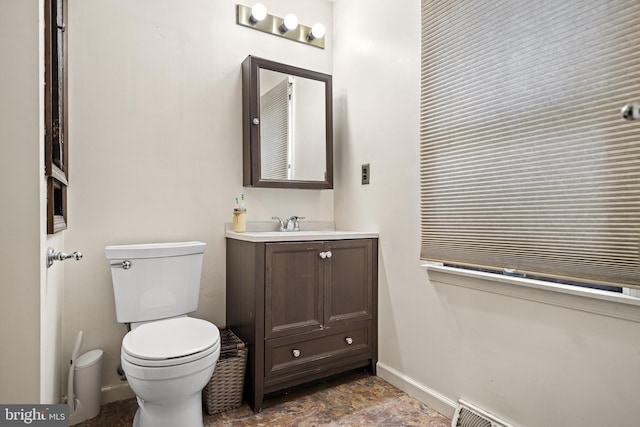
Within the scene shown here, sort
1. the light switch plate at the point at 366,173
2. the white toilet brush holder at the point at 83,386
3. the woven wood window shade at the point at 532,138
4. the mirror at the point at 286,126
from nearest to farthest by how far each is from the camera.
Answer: the woven wood window shade at the point at 532,138 → the white toilet brush holder at the point at 83,386 → the mirror at the point at 286,126 → the light switch plate at the point at 366,173

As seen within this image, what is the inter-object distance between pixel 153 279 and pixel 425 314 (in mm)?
1421

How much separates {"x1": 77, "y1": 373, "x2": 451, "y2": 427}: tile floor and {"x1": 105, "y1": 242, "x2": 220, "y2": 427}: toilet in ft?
0.75

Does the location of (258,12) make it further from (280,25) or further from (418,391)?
(418,391)

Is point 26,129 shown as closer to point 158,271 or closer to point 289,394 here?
point 158,271

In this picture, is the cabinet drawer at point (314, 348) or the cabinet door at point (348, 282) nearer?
the cabinet drawer at point (314, 348)

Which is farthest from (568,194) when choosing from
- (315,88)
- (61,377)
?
(61,377)

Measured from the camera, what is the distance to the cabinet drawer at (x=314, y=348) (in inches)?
71.9

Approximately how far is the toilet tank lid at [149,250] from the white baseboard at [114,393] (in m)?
0.74

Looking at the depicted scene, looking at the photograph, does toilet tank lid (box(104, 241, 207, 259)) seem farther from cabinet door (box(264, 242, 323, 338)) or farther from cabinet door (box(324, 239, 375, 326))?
cabinet door (box(324, 239, 375, 326))

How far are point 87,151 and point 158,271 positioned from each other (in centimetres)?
74

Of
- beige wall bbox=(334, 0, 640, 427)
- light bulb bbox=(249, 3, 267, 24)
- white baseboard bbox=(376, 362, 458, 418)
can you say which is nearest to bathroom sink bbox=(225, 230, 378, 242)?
beige wall bbox=(334, 0, 640, 427)

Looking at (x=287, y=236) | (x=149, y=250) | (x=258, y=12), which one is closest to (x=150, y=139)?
(x=149, y=250)

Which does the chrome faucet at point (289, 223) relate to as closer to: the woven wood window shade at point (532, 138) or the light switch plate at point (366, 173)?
the light switch plate at point (366, 173)

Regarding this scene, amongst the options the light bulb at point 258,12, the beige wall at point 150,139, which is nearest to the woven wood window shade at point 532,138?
the light bulb at point 258,12
